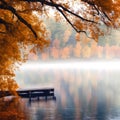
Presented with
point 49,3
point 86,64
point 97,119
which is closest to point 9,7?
point 49,3

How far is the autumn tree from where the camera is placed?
17.3 meters

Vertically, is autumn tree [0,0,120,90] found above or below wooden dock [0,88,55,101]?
above

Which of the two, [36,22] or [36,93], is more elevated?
[36,22]

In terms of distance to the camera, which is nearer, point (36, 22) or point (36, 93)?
point (36, 22)

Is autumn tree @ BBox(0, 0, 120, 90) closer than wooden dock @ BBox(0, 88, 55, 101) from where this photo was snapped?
Yes

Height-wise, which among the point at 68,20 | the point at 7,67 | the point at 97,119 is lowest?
the point at 97,119

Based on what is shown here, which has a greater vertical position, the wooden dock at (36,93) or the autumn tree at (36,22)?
the autumn tree at (36,22)

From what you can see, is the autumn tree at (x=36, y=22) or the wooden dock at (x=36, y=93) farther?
the wooden dock at (x=36, y=93)

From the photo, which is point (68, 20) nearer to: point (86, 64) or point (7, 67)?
point (7, 67)

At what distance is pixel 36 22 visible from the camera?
19641 millimetres

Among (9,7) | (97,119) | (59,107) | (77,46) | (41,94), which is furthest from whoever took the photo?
(77,46)

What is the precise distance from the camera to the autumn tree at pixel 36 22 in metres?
17.3

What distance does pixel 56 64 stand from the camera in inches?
6954

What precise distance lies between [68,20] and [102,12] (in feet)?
6.00
